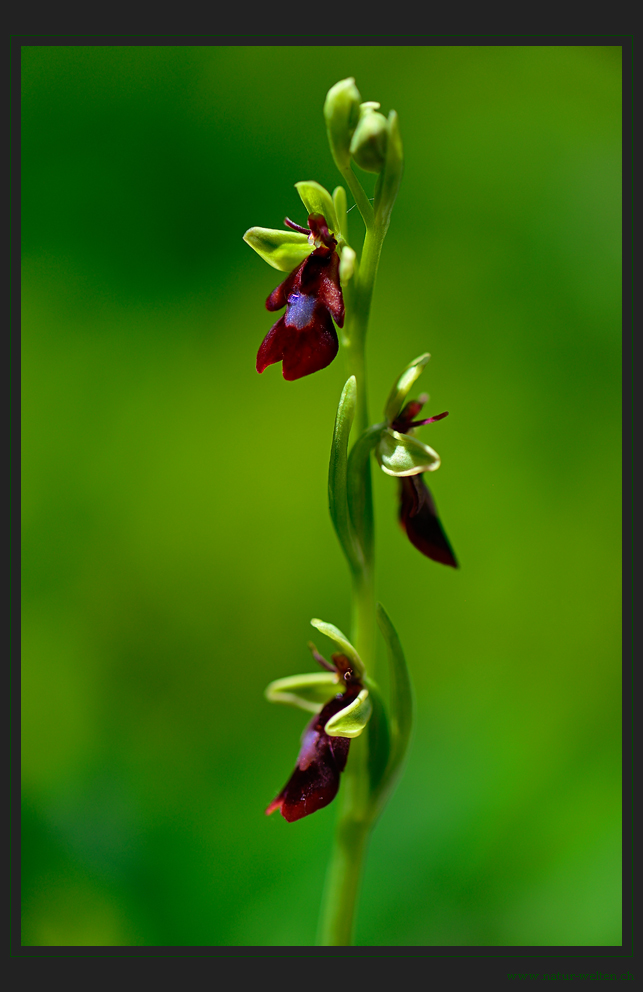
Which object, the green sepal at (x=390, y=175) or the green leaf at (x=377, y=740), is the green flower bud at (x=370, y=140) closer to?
the green sepal at (x=390, y=175)

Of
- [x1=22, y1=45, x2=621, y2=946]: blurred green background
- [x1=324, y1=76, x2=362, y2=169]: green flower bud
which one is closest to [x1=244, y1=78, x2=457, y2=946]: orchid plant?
[x1=324, y1=76, x2=362, y2=169]: green flower bud

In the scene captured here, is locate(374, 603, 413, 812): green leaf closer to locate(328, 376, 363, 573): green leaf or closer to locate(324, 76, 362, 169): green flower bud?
locate(328, 376, 363, 573): green leaf

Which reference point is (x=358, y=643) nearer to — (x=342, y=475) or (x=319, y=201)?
(x=342, y=475)

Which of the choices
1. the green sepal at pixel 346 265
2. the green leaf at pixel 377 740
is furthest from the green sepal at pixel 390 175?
the green leaf at pixel 377 740

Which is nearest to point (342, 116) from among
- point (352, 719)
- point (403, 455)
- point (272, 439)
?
point (403, 455)

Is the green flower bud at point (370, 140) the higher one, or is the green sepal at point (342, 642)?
the green flower bud at point (370, 140)

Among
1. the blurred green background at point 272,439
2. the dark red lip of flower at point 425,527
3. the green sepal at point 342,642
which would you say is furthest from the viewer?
the blurred green background at point 272,439
